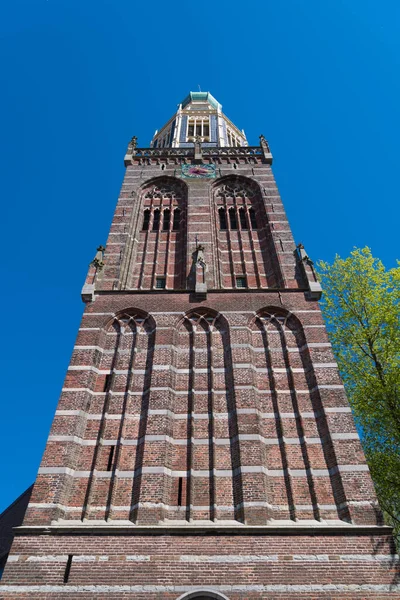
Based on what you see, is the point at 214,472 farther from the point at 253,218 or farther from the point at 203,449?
the point at 253,218

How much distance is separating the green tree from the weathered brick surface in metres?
1.90

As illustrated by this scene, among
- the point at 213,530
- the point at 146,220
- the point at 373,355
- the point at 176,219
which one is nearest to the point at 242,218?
the point at 176,219

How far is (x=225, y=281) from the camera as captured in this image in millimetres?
18016

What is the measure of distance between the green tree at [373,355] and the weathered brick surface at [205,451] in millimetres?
1904

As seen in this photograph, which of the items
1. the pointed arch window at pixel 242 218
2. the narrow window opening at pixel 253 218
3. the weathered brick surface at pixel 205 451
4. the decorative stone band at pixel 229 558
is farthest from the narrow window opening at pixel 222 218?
the decorative stone band at pixel 229 558

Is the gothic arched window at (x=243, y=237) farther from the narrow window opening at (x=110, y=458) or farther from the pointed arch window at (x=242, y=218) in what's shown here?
the narrow window opening at (x=110, y=458)

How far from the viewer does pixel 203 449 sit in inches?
463

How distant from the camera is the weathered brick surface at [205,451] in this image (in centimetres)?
918

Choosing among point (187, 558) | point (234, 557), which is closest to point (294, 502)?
point (234, 557)

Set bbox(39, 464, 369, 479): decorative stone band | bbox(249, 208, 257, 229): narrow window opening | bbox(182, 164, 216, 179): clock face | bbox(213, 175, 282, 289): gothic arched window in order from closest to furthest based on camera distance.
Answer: bbox(39, 464, 369, 479): decorative stone band < bbox(213, 175, 282, 289): gothic arched window < bbox(249, 208, 257, 229): narrow window opening < bbox(182, 164, 216, 179): clock face

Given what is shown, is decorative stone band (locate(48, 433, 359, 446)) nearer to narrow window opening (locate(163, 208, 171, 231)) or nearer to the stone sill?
the stone sill

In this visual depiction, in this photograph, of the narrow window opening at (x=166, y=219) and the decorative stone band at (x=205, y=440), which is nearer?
the decorative stone band at (x=205, y=440)

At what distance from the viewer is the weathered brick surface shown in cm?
918

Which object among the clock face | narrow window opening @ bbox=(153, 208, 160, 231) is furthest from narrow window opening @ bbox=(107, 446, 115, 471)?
the clock face
